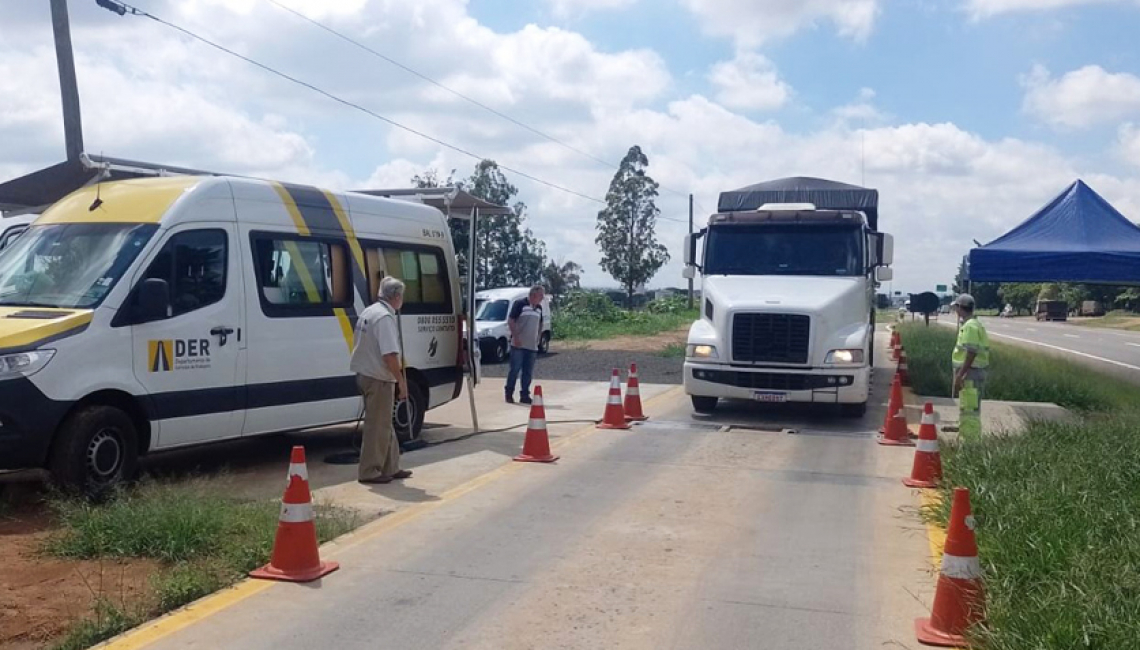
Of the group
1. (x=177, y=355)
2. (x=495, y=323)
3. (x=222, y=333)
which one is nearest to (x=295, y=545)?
(x=177, y=355)

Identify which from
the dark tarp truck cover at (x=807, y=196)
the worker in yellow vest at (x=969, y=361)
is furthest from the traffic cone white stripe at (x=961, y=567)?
the dark tarp truck cover at (x=807, y=196)

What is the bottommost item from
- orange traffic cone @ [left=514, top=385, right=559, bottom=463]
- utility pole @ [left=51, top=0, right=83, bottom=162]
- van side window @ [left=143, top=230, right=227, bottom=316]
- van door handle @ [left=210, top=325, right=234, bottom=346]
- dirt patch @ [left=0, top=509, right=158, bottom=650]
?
dirt patch @ [left=0, top=509, right=158, bottom=650]

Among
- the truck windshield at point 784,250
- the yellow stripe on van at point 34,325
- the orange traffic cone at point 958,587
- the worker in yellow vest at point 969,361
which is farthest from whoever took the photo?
the truck windshield at point 784,250

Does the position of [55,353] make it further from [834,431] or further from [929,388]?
[929,388]

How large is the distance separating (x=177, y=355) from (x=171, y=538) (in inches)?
94.8

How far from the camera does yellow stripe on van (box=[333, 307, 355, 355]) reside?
10339mm

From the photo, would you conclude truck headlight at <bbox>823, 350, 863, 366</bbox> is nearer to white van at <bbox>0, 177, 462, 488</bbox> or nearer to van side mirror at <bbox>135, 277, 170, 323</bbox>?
white van at <bbox>0, 177, 462, 488</bbox>

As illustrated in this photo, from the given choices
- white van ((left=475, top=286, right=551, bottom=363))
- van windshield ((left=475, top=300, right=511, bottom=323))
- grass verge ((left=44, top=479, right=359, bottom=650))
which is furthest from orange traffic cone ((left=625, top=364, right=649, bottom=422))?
van windshield ((left=475, top=300, right=511, bottom=323))

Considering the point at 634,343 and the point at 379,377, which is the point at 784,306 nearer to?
the point at 379,377

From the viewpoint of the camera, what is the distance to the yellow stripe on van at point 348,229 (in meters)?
10.5

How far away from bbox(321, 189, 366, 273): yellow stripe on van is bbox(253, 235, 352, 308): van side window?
0.54 ft

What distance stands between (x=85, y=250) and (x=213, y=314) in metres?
1.15

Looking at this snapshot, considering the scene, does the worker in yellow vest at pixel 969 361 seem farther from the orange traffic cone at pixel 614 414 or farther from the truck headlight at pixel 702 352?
the orange traffic cone at pixel 614 414

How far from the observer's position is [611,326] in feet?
134
